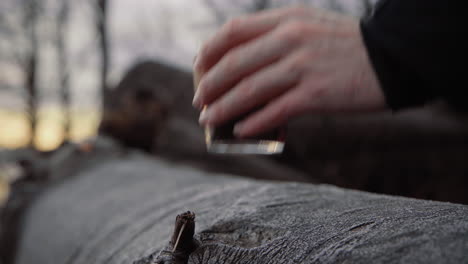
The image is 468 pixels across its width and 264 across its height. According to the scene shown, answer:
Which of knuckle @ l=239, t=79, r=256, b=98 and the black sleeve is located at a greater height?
the black sleeve

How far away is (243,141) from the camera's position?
22.1 inches

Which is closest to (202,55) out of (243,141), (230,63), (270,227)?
(230,63)

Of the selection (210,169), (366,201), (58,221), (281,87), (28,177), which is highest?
(281,87)

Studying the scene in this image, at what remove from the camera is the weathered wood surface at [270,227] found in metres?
0.41

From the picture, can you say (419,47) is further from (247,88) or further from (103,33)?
(103,33)

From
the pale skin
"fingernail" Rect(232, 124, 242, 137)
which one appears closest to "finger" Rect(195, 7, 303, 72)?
the pale skin

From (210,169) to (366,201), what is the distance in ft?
9.11

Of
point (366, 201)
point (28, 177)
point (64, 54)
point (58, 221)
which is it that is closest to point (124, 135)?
point (28, 177)

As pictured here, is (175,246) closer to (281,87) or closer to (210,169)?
(281,87)

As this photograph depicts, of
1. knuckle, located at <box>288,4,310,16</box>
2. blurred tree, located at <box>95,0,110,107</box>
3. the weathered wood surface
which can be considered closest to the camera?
the weathered wood surface

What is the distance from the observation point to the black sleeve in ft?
1.48

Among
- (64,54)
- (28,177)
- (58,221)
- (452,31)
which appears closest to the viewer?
(452,31)

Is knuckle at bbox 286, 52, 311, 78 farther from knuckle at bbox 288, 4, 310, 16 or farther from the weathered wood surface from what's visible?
the weathered wood surface

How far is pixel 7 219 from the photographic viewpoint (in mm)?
2271
